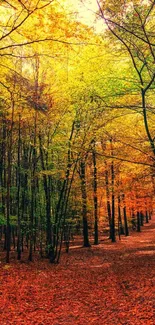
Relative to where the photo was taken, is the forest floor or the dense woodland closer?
the dense woodland

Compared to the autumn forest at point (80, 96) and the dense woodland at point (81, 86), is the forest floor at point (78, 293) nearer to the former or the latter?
the autumn forest at point (80, 96)

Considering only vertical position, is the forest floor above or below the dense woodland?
below

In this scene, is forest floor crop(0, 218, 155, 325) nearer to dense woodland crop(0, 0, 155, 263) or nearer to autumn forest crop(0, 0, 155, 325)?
autumn forest crop(0, 0, 155, 325)

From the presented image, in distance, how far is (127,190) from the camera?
57.8ft

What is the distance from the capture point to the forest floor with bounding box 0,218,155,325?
19.9 feet

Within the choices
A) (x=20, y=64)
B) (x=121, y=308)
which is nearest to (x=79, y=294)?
(x=121, y=308)

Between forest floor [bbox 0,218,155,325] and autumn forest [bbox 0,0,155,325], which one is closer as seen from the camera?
autumn forest [bbox 0,0,155,325]

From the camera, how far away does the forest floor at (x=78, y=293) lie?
6061mm

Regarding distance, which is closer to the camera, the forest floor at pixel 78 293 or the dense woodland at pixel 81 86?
the dense woodland at pixel 81 86

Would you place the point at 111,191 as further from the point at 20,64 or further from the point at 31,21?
the point at 31,21

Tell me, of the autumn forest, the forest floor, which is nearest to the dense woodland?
the autumn forest

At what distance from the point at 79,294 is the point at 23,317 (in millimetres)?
2325

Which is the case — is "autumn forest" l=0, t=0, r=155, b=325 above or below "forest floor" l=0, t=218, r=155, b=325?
above

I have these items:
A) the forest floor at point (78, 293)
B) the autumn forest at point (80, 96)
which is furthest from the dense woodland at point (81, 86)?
the forest floor at point (78, 293)
